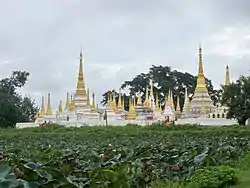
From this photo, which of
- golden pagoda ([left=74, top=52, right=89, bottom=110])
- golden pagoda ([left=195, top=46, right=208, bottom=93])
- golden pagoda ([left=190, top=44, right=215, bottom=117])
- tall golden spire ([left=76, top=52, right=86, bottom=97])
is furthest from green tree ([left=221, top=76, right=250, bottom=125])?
tall golden spire ([left=76, top=52, right=86, bottom=97])

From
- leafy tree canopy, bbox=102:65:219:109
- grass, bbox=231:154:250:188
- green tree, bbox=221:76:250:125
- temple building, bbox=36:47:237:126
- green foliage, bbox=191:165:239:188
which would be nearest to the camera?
green foliage, bbox=191:165:239:188

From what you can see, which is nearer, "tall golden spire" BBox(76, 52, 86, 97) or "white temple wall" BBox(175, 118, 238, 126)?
"white temple wall" BBox(175, 118, 238, 126)

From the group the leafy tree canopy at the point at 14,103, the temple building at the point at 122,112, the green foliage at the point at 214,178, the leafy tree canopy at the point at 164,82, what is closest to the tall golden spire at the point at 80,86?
the temple building at the point at 122,112

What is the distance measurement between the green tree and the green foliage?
2859cm

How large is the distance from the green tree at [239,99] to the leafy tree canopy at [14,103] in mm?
20967

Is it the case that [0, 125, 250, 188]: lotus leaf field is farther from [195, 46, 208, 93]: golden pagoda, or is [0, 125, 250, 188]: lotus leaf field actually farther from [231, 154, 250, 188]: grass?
[195, 46, 208, 93]: golden pagoda

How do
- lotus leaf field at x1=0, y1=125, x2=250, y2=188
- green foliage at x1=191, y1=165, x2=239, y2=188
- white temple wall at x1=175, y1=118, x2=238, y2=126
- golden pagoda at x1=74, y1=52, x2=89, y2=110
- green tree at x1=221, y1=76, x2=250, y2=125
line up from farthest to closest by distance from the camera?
1. golden pagoda at x1=74, y1=52, x2=89, y2=110
2. white temple wall at x1=175, y1=118, x2=238, y2=126
3. green tree at x1=221, y1=76, x2=250, y2=125
4. green foliage at x1=191, y1=165, x2=239, y2=188
5. lotus leaf field at x1=0, y1=125, x2=250, y2=188

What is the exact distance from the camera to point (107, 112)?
4622 cm

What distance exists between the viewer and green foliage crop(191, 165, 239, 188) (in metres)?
7.79

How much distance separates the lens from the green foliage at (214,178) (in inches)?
307

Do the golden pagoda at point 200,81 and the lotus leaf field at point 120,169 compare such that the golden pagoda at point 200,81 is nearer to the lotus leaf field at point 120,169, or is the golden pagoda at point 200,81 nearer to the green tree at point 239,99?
the green tree at point 239,99

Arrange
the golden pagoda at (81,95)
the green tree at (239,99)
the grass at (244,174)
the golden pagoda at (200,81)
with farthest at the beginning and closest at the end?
the golden pagoda at (200,81) < the golden pagoda at (81,95) < the green tree at (239,99) < the grass at (244,174)

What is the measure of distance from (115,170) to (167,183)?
205cm

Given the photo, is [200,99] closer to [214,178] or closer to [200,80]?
[200,80]
